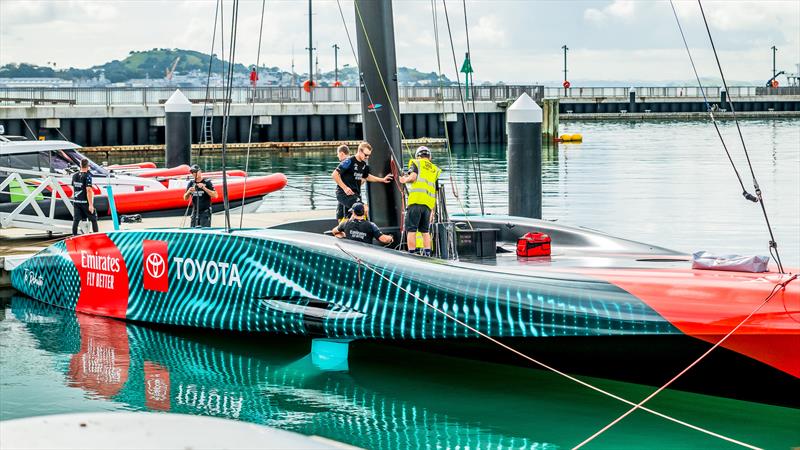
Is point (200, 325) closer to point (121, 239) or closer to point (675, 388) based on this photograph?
point (121, 239)

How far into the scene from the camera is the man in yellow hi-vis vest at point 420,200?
11141 mm

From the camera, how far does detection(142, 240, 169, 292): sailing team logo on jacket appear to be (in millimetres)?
11320

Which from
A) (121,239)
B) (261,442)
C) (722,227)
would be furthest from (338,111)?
(261,442)

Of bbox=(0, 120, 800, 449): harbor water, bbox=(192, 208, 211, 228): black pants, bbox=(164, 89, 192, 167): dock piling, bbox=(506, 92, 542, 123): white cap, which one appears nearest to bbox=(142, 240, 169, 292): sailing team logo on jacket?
bbox=(0, 120, 800, 449): harbor water

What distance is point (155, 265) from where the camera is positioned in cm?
1141

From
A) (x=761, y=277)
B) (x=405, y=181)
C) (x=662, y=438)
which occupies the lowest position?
(x=662, y=438)

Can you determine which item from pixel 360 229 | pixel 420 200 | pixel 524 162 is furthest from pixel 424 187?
pixel 524 162

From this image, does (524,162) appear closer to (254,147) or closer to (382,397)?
(382,397)

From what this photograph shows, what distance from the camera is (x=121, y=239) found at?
11914mm

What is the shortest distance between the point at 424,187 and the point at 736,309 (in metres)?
4.02

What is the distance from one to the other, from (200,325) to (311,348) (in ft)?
4.06

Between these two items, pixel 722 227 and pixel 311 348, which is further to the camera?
pixel 722 227

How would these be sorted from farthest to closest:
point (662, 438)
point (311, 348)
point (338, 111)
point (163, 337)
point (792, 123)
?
point (792, 123) → point (338, 111) → point (163, 337) → point (311, 348) → point (662, 438)

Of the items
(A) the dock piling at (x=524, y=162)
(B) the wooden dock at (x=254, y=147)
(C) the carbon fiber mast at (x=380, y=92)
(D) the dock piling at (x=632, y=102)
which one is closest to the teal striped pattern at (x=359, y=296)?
(C) the carbon fiber mast at (x=380, y=92)
